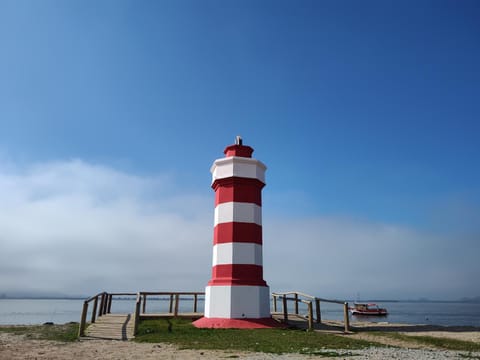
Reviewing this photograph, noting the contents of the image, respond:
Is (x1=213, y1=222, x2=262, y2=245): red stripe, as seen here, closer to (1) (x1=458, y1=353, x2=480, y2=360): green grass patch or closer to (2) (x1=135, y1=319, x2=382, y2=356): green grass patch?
(2) (x1=135, y1=319, x2=382, y2=356): green grass patch

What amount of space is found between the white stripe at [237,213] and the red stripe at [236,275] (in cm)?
145

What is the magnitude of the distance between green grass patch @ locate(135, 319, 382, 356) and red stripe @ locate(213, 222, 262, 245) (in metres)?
2.70

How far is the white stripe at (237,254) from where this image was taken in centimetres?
1168

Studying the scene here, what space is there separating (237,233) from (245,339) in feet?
11.5

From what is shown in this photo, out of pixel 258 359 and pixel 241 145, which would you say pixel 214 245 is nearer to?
pixel 241 145

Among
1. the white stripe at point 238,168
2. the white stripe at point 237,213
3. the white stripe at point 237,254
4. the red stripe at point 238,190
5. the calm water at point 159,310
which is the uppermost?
the white stripe at point 238,168

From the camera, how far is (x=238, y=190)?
1226cm

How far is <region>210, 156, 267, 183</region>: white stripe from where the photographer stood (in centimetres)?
1235

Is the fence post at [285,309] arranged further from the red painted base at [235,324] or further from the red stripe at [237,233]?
the red stripe at [237,233]

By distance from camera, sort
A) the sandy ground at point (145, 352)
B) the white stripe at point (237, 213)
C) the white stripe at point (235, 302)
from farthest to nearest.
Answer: the white stripe at point (237, 213)
the white stripe at point (235, 302)
the sandy ground at point (145, 352)

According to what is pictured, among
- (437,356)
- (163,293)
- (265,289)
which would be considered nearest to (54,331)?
(163,293)

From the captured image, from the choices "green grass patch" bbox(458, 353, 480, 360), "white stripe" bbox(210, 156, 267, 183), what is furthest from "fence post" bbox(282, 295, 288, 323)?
"green grass patch" bbox(458, 353, 480, 360)

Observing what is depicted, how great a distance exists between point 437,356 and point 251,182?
283 inches

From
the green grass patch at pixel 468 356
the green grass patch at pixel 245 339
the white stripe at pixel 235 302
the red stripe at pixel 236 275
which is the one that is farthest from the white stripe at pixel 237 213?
the green grass patch at pixel 468 356
